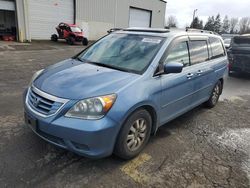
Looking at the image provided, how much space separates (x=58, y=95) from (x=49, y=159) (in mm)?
901

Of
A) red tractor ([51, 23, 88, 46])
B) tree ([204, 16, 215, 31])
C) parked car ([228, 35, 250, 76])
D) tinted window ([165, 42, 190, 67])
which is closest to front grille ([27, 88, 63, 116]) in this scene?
tinted window ([165, 42, 190, 67])

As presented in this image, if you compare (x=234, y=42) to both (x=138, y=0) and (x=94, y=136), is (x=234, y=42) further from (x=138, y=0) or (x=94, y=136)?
(x=138, y=0)

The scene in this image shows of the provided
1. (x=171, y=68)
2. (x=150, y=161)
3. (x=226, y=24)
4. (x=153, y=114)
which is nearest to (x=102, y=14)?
(x=171, y=68)

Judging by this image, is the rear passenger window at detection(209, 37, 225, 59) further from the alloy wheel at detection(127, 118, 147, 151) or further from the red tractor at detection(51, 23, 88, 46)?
the red tractor at detection(51, 23, 88, 46)

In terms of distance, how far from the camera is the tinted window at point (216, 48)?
200 inches

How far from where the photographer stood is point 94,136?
2551mm

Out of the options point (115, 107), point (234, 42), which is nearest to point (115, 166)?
point (115, 107)

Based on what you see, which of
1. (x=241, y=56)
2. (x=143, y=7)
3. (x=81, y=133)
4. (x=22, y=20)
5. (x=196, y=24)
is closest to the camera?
(x=81, y=133)

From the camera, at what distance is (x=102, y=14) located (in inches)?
1013

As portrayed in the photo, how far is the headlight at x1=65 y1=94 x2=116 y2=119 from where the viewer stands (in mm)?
2607

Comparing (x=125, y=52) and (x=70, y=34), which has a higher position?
(x=125, y=52)

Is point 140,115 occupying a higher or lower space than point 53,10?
lower

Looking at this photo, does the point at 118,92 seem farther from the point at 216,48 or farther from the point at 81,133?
the point at 216,48

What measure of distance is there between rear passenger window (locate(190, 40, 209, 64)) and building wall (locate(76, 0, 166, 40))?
20.9 meters
